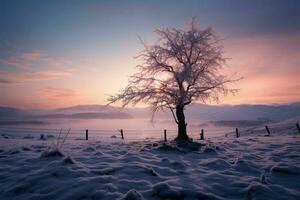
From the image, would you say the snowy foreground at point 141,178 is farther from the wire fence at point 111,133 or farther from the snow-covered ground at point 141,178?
the wire fence at point 111,133

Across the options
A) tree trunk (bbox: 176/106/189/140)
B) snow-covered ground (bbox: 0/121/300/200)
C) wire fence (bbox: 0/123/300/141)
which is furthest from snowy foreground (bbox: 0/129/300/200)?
wire fence (bbox: 0/123/300/141)

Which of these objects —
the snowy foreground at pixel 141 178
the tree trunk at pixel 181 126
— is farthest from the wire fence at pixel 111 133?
the snowy foreground at pixel 141 178

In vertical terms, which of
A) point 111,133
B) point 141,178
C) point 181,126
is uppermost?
point 181,126

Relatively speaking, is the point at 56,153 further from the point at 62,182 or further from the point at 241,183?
the point at 241,183

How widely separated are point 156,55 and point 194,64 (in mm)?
3321

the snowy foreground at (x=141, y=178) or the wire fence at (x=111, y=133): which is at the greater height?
the wire fence at (x=111, y=133)

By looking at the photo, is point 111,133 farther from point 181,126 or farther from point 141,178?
point 141,178

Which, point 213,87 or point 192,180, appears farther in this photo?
point 213,87

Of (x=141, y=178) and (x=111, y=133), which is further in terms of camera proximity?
(x=111, y=133)

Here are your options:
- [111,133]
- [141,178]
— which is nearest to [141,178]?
[141,178]

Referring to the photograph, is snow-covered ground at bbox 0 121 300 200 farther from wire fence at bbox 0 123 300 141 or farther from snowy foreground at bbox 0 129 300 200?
wire fence at bbox 0 123 300 141

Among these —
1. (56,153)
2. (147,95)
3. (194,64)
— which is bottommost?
(56,153)

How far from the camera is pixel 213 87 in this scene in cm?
2312

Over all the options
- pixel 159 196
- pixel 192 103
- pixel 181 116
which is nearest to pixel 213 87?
pixel 192 103
